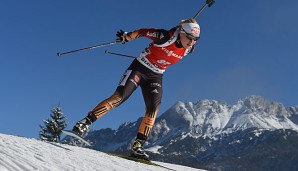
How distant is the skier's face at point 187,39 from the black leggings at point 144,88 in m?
0.79

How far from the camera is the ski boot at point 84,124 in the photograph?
7.36m

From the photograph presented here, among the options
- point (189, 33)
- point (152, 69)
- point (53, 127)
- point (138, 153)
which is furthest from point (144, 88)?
point (53, 127)

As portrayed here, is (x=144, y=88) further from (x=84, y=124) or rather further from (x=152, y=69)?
(x=84, y=124)

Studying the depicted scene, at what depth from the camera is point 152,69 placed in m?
8.31

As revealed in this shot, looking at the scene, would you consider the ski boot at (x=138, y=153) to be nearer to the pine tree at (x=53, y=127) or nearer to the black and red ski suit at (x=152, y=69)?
the black and red ski suit at (x=152, y=69)

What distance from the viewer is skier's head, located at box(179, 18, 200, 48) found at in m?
8.23

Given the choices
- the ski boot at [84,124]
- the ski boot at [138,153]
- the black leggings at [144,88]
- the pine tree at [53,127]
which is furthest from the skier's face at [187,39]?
the pine tree at [53,127]

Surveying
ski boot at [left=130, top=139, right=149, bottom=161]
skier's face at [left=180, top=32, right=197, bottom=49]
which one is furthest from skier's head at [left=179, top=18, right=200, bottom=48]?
ski boot at [left=130, top=139, right=149, bottom=161]

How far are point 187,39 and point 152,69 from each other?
35.3 inches

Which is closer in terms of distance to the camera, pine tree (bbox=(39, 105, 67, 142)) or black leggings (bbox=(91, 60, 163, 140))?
black leggings (bbox=(91, 60, 163, 140))

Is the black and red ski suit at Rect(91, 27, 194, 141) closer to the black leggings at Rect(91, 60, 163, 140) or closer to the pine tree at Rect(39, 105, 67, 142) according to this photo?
the black leggings at Rect(91, 60, 163, 140)

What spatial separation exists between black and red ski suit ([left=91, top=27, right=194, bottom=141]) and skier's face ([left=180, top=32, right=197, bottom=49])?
8cm

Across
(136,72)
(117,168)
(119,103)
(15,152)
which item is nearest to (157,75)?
(136,72)

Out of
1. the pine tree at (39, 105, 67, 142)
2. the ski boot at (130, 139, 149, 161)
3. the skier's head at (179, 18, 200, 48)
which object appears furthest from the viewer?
the pine tree at (39, 105, 67, 142)
